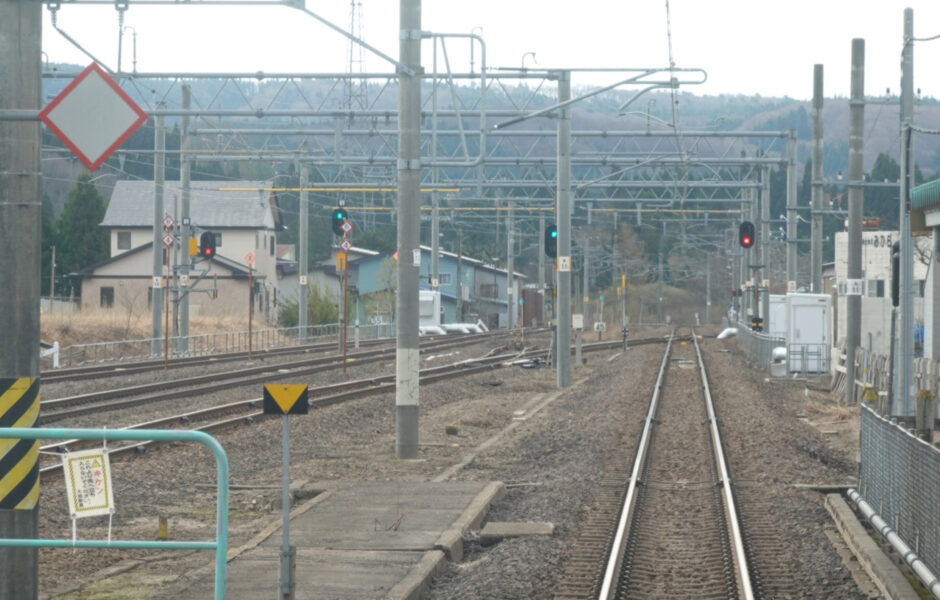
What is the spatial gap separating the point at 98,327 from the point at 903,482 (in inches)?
1601

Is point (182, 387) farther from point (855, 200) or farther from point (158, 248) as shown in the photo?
point (855, 200)

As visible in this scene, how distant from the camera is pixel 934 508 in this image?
8.74 m

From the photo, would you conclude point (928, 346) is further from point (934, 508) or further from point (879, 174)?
point (879, 174)

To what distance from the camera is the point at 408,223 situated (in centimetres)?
1588

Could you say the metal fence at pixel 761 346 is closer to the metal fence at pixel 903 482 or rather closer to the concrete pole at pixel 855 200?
the concrete pole at pixel 855 200

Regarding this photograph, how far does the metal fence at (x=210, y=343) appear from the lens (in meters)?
38.7

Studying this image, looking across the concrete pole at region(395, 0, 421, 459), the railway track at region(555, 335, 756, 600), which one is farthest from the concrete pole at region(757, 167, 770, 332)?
the concrete pole at region(395, 0, 421, 459)

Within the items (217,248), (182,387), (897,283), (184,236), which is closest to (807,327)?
(182,387)

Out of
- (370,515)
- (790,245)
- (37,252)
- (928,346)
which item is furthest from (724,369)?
(37,252)

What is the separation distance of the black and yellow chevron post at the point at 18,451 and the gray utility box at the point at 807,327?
29317 mm

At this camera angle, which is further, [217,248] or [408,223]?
[217,248]

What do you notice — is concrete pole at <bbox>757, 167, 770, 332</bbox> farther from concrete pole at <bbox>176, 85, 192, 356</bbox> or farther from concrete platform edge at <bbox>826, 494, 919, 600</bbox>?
concrete platform edge at <bbox>826, 494, 919, 600</bbox>

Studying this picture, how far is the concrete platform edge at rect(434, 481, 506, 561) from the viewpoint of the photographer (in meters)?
9.91

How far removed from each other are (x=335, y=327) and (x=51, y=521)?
48.1 meters
